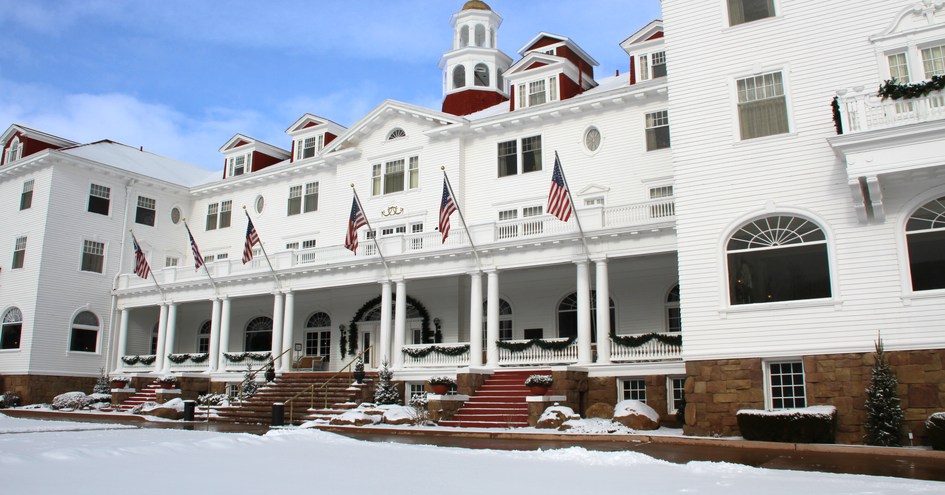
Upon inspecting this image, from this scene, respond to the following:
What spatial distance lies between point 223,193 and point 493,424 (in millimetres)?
23806

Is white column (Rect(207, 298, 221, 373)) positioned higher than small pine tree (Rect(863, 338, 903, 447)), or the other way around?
white column (Rect(207, 298, 221, 373))

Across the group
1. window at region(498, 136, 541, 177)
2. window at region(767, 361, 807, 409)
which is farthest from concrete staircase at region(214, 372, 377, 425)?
window at region(767, 361, 807, 409)

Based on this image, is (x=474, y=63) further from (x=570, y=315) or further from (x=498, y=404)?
(x=498, y=404)

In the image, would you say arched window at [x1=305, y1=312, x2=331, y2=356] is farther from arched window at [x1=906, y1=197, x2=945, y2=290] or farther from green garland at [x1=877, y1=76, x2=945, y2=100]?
green garland at [x1=877, y1=76, x2=945, y2=100]

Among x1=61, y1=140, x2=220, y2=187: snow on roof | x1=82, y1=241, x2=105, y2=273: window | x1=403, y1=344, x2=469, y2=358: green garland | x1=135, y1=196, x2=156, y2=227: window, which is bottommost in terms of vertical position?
x1=403, y1=344, x2=469, y2=358: green garland

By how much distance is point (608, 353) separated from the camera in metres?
24.2

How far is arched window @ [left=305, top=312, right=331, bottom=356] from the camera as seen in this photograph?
3544 centimetres

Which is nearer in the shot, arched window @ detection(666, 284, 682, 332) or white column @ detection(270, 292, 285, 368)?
arched window @ detection(666, 284, 682, 332)

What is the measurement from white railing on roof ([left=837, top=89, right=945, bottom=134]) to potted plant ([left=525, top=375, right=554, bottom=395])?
10.2m

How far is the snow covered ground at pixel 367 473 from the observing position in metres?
8.82

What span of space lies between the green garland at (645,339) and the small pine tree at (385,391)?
7329 mm

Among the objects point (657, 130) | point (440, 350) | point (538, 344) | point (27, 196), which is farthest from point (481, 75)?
point (27, 196)

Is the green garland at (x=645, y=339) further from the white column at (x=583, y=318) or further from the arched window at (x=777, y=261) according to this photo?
the arched window at (x=777, y=261)

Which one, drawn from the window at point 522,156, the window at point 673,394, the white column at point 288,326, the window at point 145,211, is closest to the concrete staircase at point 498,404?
the window at point 673,394
